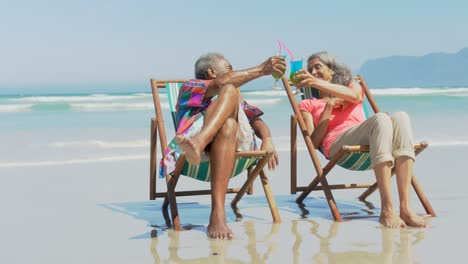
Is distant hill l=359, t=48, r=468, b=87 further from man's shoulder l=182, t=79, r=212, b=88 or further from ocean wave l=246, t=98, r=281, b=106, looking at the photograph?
Answer: man's shoulder l=182, t=79, r=212, b=88

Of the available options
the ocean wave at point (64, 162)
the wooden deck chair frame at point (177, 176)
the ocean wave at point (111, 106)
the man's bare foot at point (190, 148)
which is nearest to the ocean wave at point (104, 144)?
the ocean wave at point (64, 162)

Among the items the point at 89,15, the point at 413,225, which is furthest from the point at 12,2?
the point at 413,225

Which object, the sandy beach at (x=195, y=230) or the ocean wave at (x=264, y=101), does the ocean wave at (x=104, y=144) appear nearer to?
the sandy beach at (x=195, y=230)

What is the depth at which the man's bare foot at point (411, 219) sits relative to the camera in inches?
171

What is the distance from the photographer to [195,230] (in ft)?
14.2

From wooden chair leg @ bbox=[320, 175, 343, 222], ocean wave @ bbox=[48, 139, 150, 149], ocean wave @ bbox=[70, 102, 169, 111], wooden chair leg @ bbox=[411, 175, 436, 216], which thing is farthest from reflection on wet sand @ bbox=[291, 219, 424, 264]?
ocean wave @ bbox=[70, 102, 169, 111]

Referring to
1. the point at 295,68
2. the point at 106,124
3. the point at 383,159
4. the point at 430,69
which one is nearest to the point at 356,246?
the point at 383,159

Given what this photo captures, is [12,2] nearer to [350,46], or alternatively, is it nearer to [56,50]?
[56,50]

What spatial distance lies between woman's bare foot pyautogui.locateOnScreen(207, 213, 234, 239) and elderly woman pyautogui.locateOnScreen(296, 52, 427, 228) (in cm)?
94

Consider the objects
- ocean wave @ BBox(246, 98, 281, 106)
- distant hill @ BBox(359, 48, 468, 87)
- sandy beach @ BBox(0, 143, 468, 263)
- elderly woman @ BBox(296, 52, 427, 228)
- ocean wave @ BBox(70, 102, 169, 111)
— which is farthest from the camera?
distant hill @ BBox(359, 48, 468, 87)

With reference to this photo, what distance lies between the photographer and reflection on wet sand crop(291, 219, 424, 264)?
3611 millimetres

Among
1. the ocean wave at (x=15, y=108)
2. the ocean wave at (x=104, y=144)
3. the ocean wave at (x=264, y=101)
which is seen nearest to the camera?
the ocean wave at (x=104, y=144)

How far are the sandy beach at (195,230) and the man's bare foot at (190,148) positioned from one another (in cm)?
44

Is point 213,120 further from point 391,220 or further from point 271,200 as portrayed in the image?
point 391,220
